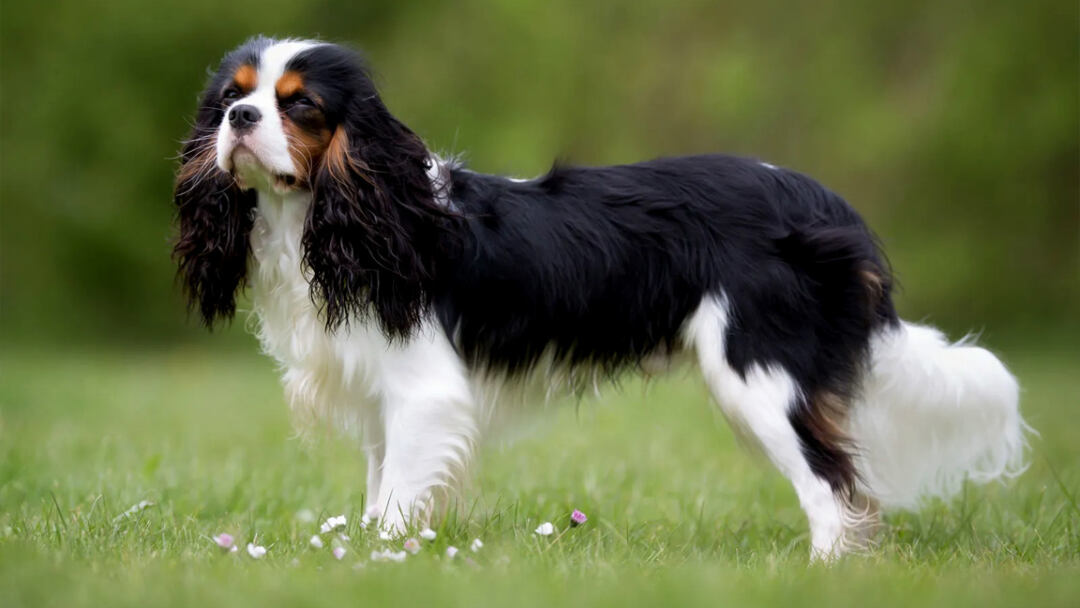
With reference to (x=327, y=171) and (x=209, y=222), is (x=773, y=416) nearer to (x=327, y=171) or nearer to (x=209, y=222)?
(x=327, y=171)

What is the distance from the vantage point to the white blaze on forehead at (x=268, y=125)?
3.70 meters

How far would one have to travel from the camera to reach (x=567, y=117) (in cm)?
1769

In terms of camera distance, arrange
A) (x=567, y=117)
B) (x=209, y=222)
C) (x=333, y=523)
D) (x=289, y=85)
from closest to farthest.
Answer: (x=333, y=523)
(x=289, y=85)
(x=209, y=222)
(x=567, y=117)

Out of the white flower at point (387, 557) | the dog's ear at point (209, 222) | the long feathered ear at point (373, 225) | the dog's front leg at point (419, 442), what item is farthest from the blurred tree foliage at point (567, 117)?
the white flower at point (387, 557)

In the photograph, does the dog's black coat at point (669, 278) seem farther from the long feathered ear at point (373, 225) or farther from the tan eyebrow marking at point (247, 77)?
the tan eyebrow marking at point (247, 77)

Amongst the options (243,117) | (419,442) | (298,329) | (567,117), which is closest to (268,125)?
(243,117)

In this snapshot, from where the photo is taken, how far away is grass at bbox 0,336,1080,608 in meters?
2.92

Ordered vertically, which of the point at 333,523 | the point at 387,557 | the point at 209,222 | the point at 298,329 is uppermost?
the point at 209,222

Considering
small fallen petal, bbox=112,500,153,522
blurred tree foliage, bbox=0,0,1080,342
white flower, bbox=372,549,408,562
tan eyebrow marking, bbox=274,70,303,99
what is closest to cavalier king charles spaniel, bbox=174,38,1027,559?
tan eyebrow marking, bbox=274,70,303,99

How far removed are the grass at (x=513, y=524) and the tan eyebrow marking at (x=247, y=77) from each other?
1.39 meters

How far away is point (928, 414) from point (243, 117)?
8.55 ft

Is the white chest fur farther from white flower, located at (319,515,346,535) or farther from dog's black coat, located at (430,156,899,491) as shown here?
white flower, located at (319,515,346,535)

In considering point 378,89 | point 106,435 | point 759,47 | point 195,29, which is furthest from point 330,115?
point 759,47

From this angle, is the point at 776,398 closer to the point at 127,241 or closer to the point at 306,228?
the point at 306,228
